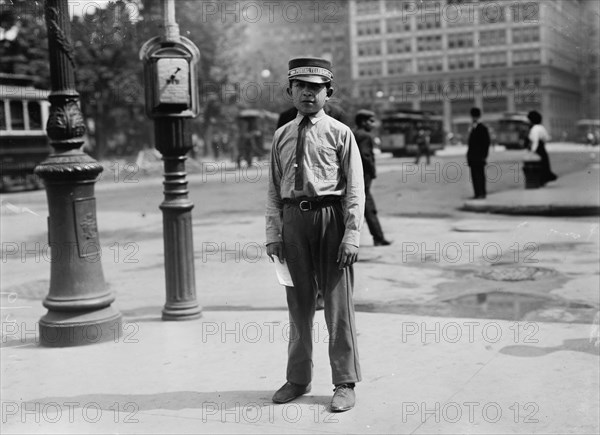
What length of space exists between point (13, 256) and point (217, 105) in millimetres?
36996

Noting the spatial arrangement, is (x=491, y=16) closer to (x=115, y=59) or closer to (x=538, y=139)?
(x=115, y=59)

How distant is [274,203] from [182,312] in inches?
→ 95.7

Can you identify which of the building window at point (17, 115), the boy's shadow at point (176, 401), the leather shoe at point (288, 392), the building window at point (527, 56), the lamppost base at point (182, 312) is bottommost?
the boy's shadow at point (176, 401)

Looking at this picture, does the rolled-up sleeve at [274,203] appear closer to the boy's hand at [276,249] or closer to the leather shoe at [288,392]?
the boy's hand at [276,249]

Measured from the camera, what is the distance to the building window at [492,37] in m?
89.4

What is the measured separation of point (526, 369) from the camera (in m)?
4.86

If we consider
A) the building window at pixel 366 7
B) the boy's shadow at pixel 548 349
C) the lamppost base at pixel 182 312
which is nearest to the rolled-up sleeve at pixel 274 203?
the boy's shadow at pixel 548 349

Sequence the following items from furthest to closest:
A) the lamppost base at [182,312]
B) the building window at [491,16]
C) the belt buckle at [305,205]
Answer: the building window at [491,16]
the lamppost base at [182,312]
the belt buckle at [305,205]

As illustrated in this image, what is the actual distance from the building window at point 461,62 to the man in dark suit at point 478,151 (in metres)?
81.9

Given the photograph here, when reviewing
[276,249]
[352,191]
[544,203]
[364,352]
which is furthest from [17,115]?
[352,191]

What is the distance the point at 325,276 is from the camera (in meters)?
4.29

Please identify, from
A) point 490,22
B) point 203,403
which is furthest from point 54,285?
point 490,22

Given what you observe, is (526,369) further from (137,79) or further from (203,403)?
(137,79)

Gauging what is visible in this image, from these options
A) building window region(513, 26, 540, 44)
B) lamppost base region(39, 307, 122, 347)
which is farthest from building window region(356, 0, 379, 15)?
lamppost base region(39, 307, 122, 347)
